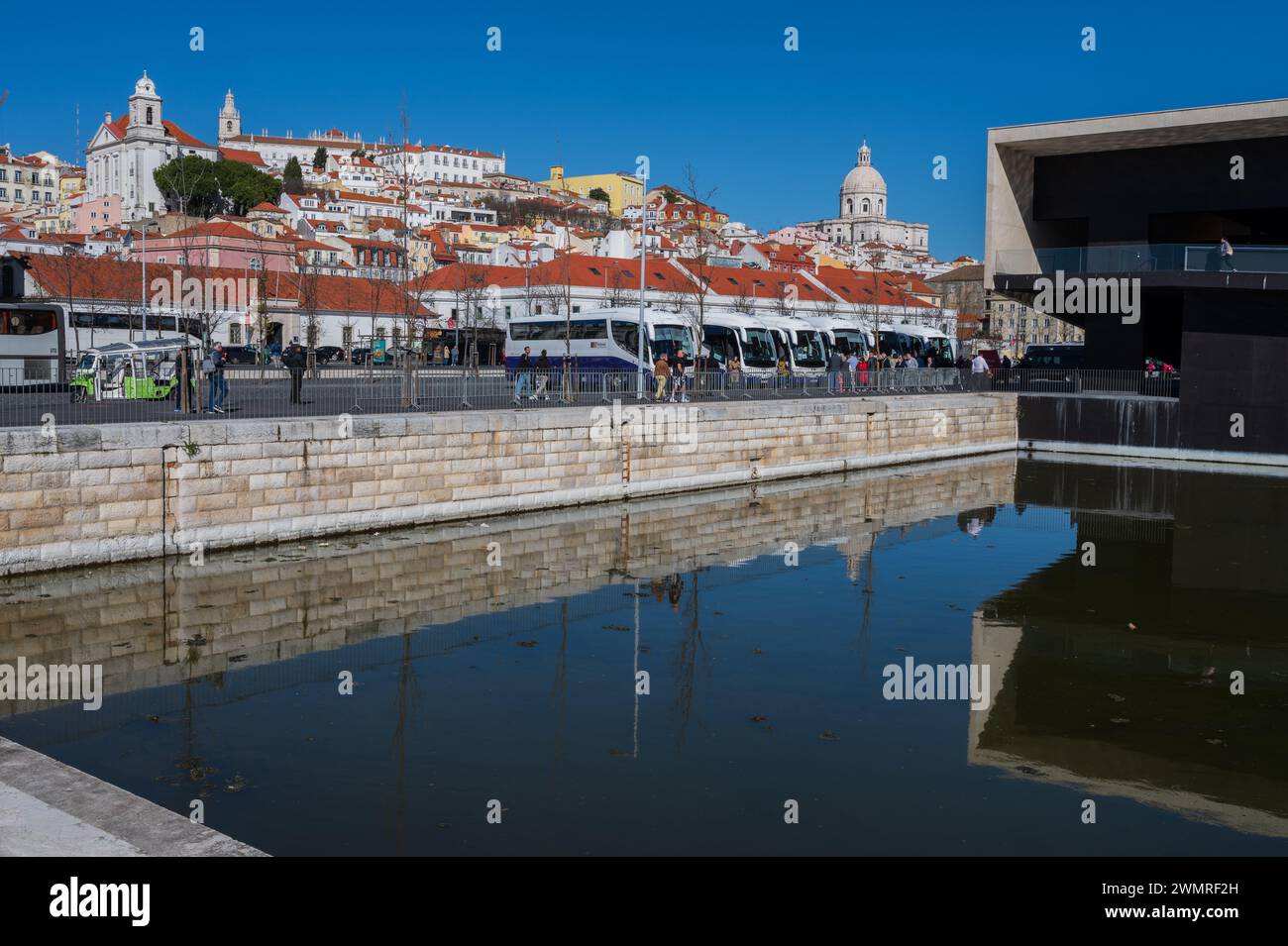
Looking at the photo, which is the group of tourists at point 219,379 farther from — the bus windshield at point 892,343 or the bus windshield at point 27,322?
the bus windshield at point 892,343

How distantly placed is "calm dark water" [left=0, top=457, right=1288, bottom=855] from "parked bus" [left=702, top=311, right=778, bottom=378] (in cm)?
2549

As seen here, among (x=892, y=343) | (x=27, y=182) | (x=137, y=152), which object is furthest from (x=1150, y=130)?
(x=27, y=182)

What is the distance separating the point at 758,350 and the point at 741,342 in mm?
1310

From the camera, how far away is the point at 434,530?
2141 centimetres

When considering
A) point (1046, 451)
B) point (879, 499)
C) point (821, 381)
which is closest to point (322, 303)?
point (821, 381)

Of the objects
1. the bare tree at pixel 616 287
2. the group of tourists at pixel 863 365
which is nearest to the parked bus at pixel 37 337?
the group of tourists at pixel 863 365

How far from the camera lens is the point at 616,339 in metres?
43.5

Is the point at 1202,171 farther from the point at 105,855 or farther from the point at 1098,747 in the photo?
the point at 105,855

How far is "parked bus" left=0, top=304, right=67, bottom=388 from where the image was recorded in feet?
106

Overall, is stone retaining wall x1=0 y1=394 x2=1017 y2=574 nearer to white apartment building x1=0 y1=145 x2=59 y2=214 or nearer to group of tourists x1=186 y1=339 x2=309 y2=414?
group of tourists x1=186 y1=339 x2=309 y2=414

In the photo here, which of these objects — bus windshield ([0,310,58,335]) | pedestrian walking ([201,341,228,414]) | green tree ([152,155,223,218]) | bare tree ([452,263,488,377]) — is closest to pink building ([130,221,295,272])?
bare tree ([452,263,488,377])

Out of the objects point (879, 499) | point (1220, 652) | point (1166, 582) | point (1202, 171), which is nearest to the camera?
point (1220, 652)

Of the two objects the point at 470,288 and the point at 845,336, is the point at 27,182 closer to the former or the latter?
the point at 470,288
